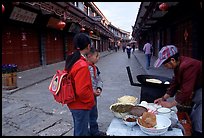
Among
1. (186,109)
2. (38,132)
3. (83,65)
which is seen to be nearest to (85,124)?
(83,65)

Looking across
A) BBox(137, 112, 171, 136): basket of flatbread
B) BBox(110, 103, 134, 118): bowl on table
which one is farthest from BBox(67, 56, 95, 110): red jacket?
BBox(137, 112, 171, 136): basket of flatbread

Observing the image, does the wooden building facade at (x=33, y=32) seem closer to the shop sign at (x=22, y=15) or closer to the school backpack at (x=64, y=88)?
the shop sign at (x=22, y=15)

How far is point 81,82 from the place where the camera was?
2678 mm

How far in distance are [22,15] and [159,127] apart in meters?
10.8

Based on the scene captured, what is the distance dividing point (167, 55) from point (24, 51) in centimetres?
1208

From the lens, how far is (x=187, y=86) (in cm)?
258

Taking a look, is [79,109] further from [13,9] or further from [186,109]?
[13,9]

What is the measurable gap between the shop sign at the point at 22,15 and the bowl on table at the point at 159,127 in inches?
386

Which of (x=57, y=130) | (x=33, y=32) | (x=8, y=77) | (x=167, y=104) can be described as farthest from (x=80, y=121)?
(x=33, y=32)

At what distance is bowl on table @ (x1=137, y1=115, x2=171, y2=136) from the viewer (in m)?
2.31

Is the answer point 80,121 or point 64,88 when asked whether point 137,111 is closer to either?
point 80,121

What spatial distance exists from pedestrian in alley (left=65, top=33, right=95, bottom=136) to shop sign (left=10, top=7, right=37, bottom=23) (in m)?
8.79

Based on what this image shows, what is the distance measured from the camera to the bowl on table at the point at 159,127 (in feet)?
7.59

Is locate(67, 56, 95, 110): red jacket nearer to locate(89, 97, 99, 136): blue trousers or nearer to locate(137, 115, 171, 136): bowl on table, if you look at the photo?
locate(137, 115, 171, 136): bowl on table
